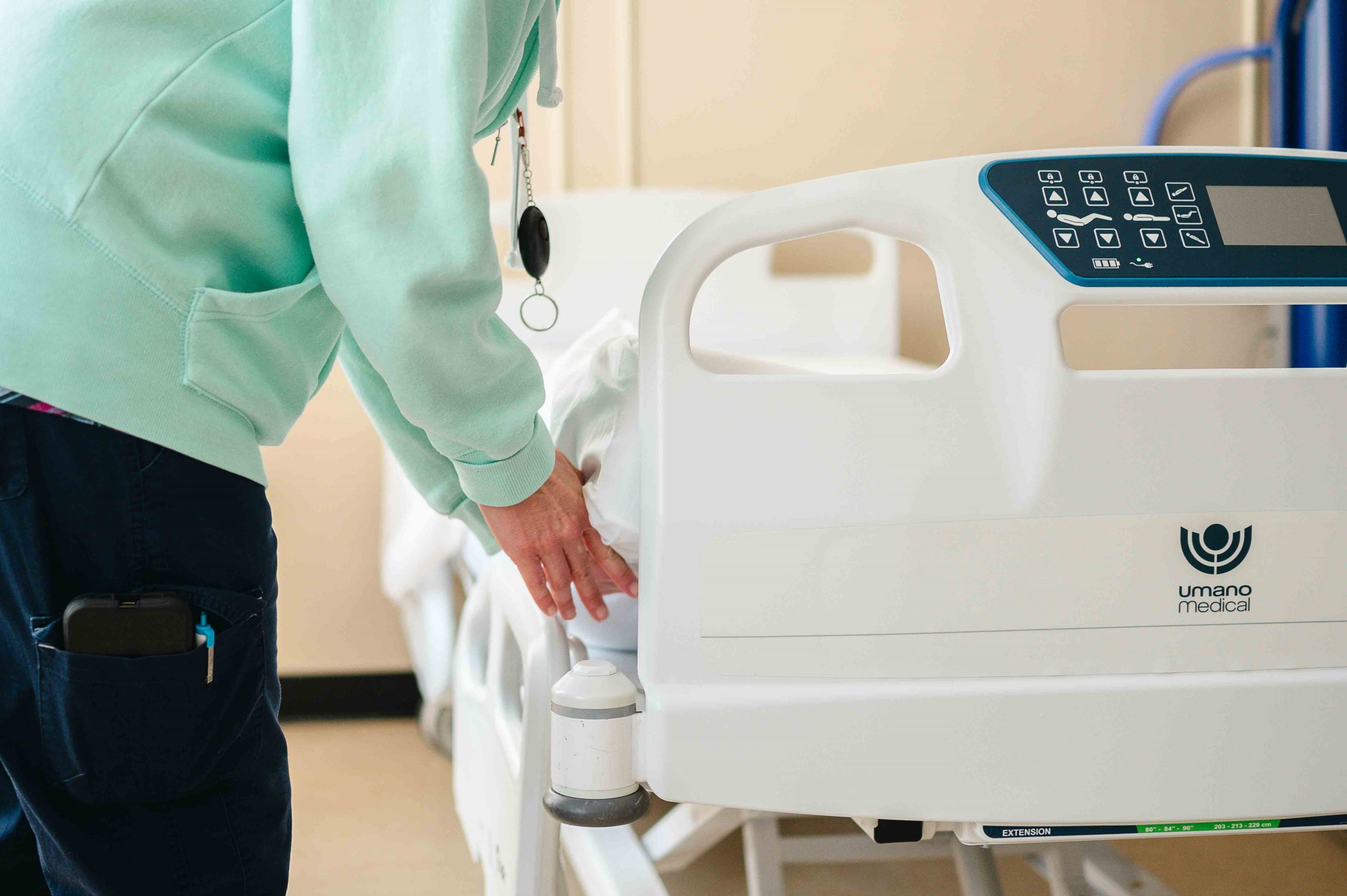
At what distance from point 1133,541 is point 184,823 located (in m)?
0.71

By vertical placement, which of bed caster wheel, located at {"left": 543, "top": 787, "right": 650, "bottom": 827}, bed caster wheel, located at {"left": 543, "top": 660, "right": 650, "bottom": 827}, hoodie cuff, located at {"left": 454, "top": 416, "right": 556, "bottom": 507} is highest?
hoodie cuff, located at {"left": 454, "top": 416, "right": 556, "bottom": 507}

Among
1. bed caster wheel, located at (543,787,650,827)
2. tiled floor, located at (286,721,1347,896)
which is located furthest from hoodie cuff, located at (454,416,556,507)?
tiled floor, located at (286,721,1347,896)

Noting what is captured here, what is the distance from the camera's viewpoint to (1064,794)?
A: 0.81 metres

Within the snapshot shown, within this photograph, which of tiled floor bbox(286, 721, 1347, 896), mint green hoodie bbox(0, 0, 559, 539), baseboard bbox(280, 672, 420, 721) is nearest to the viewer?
mint green hoodie bbox(0, 0, 559, 539)

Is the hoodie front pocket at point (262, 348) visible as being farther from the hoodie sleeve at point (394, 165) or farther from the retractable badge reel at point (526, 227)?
the retractable badge reel at point (526, 227)

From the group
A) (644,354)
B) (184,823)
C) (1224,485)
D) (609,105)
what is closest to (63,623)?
(184,823)

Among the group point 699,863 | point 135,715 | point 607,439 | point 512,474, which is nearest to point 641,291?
point 699,863

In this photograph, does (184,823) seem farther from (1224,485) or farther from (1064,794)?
(1224,485)

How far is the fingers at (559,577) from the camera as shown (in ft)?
3.20

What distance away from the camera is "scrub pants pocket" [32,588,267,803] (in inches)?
28.2

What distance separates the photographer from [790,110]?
2863 millimetres

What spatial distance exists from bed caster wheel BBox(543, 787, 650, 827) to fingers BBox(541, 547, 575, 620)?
0.21 metres

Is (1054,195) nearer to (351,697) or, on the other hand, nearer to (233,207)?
(233,207)

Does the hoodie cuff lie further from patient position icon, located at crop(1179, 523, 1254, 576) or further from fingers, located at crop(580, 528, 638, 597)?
patient position icon, located at crop(1179, 523, 1254, 576)
